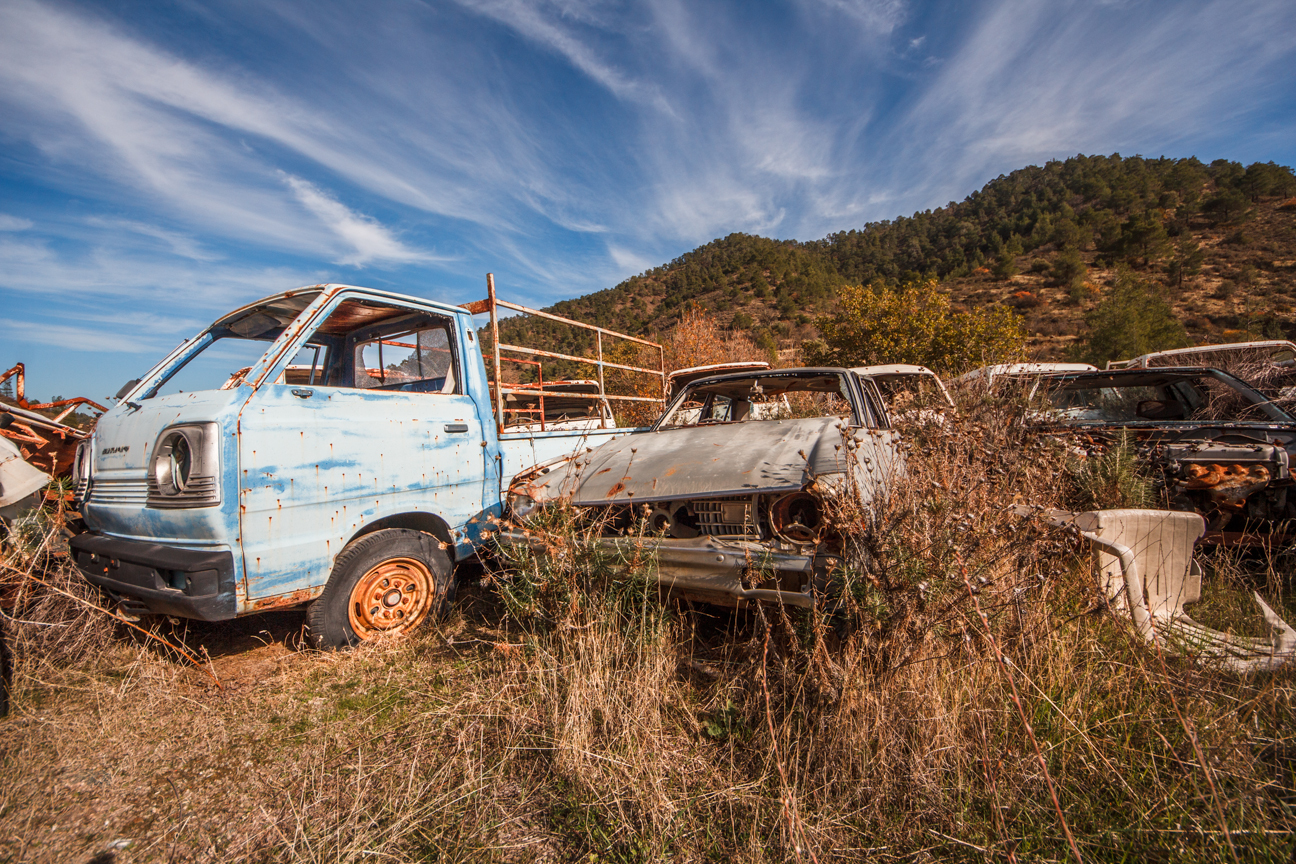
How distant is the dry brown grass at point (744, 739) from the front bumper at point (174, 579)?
485 mm

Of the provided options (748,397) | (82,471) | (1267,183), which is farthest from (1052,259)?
(82,471)

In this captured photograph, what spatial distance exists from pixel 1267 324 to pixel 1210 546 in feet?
98.7

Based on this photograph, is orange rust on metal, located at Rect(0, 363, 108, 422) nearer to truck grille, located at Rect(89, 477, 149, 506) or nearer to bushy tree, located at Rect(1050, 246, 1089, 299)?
truck grille, located at Rect(89, 477, 149, 506)

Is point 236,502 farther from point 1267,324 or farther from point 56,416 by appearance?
point 1267,324

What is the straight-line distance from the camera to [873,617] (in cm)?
189

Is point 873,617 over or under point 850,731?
over

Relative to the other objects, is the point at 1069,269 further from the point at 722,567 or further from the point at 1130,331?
the point at 722,567

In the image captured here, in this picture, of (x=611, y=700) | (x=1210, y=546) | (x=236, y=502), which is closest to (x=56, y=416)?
(x=236, y=502)

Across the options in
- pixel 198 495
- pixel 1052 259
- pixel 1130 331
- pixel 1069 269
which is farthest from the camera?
pixel 1052 259

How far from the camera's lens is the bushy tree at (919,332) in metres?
14.7

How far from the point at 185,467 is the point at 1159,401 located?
7.35 m

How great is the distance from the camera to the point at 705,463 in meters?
2.84

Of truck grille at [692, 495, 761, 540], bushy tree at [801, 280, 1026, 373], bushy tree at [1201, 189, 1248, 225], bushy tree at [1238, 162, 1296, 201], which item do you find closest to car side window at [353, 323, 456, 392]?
truck grille at [692, 495, 761, 540]

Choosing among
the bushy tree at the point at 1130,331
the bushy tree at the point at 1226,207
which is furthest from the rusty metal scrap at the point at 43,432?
the bushy tree at the point at 1226,207
